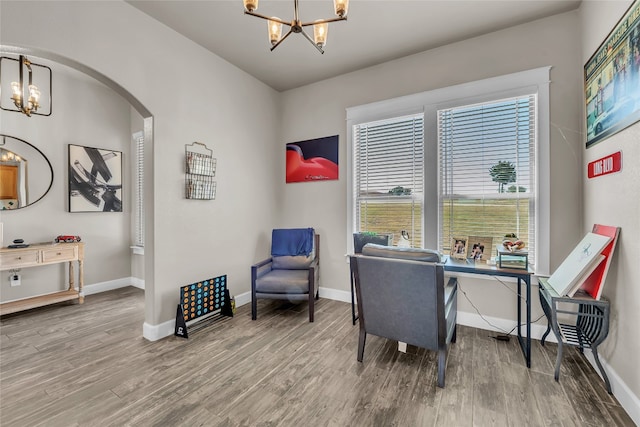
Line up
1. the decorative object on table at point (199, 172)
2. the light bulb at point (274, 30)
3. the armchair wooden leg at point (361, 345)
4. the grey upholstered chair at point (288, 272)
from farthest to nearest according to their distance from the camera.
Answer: the grey upholstered chair at point (288, 272) → the decorative object on table at point (199, 172) → the armchair wooden leg at point (361, 345) → the light bulb at point (274, 30)

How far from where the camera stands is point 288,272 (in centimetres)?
337

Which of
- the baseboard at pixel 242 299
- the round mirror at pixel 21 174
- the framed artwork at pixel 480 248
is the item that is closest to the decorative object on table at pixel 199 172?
the baseboard at pixel 242 299

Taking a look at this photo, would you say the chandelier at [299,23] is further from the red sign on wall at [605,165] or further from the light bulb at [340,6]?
the red sign on wall at [605,165]

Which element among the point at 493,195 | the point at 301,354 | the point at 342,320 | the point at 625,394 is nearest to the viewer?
the point at 625,394

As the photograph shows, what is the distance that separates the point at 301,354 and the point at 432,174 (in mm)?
2363

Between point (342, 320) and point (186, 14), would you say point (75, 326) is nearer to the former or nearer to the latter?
point (342, 320)

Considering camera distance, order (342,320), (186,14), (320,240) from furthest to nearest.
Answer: (320,240), (342,320), (186,14)

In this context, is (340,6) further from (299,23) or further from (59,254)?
(59,254)

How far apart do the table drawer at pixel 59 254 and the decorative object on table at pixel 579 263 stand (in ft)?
17.1

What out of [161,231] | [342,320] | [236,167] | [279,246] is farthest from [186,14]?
[342,320]

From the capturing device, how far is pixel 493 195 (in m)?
2.78

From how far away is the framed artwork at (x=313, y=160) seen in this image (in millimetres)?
3727

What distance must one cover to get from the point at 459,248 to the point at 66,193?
5.17m

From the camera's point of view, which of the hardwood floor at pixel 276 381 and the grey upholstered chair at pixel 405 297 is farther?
the grey upholstered chair at pixel 405 297
